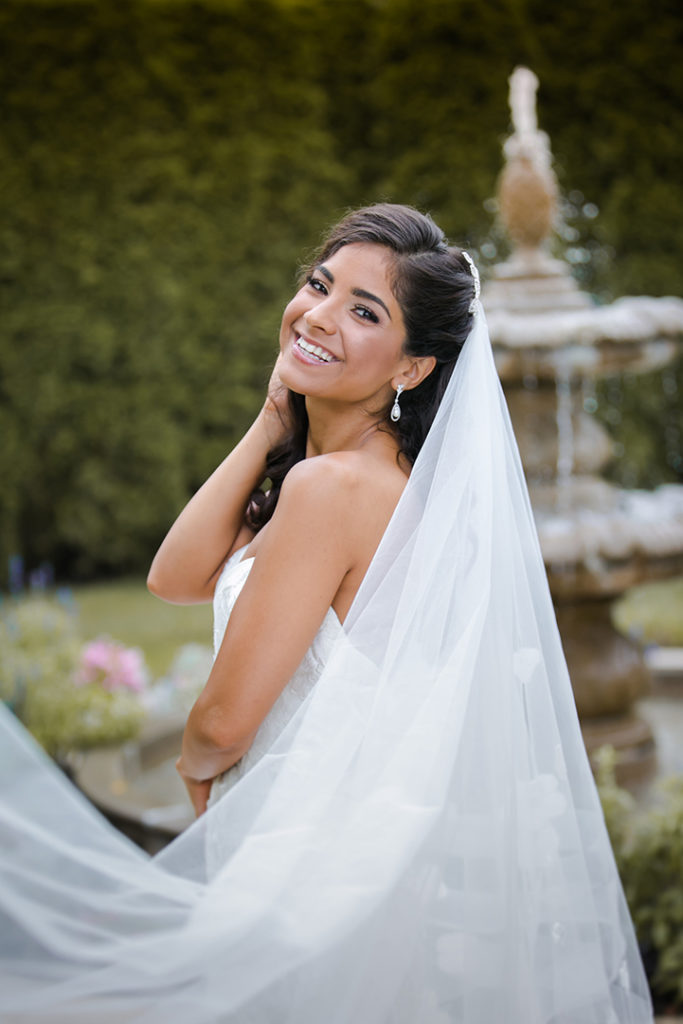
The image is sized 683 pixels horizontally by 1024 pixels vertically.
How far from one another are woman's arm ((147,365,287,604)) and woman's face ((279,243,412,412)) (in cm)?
28

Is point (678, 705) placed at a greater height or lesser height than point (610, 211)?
lesser

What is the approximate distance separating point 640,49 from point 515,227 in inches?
162

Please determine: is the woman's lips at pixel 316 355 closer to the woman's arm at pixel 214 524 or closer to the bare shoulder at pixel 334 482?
the bare shoulder at pixel 334 482

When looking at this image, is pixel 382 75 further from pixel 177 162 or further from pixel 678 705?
pixel 678 705

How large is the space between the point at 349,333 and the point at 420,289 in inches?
5.6

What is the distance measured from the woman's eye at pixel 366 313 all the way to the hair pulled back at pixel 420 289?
5 centimetres

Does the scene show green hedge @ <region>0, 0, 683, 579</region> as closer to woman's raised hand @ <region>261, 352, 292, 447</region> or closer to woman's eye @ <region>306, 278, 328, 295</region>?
woman's raised hand @ <region>261, 352, 292, 447</region>

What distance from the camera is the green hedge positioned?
8.40 meters

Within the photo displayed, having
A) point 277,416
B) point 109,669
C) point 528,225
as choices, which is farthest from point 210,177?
point 277,416

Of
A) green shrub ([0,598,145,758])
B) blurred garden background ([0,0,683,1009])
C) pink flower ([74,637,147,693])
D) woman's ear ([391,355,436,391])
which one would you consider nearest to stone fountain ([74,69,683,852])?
green shrub ([0,598,145,758])

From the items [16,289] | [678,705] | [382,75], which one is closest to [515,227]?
[678,705]

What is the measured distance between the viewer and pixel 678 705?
5523 millimetres

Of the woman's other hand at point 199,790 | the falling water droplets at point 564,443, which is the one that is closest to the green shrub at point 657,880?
the woman's other hand at point 199,790

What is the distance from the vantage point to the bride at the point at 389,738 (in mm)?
1646
